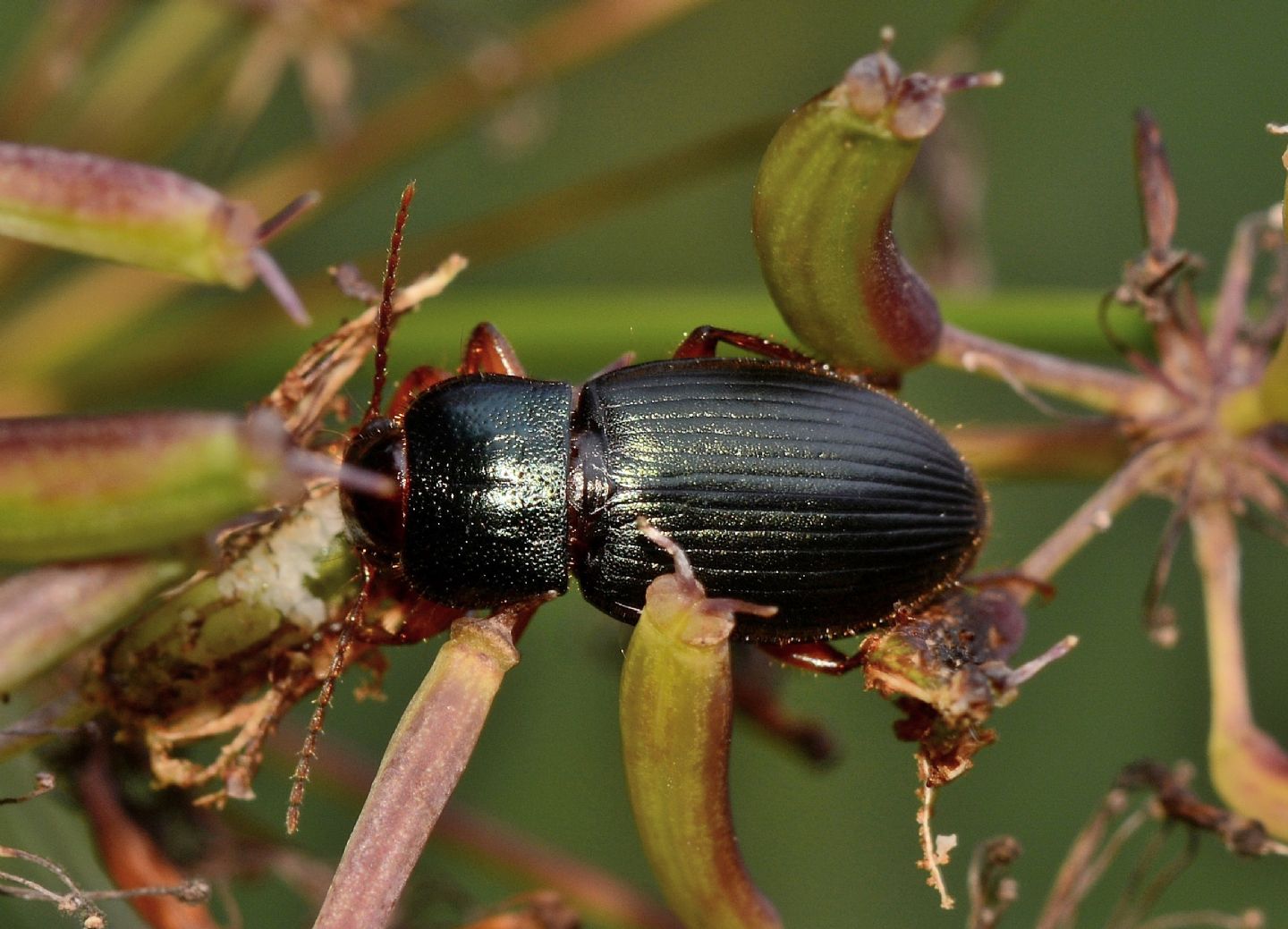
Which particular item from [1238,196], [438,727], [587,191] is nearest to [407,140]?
[587,191]

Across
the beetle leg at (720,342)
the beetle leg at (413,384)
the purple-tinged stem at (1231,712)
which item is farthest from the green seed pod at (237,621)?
the purple-tinged stem at (1231,712)

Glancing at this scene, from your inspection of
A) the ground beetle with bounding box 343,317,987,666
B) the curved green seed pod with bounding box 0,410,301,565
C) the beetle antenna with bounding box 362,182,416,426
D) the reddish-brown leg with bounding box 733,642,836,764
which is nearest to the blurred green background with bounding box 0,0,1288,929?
the reddish-brown leg with bounding box 733,642,836,764

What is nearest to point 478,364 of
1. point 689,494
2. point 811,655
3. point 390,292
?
point 390,292

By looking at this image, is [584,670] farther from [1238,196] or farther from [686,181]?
[1238,196]

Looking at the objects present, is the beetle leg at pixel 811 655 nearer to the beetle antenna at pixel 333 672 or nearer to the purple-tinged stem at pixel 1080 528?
the purple-tinged stem at pixel 1080 528

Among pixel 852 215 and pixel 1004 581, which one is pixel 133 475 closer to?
pixel 852 215

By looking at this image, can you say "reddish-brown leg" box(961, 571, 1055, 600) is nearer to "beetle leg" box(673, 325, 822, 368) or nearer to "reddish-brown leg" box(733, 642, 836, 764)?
"beetle leg" box(673, 325, 822, 368)
